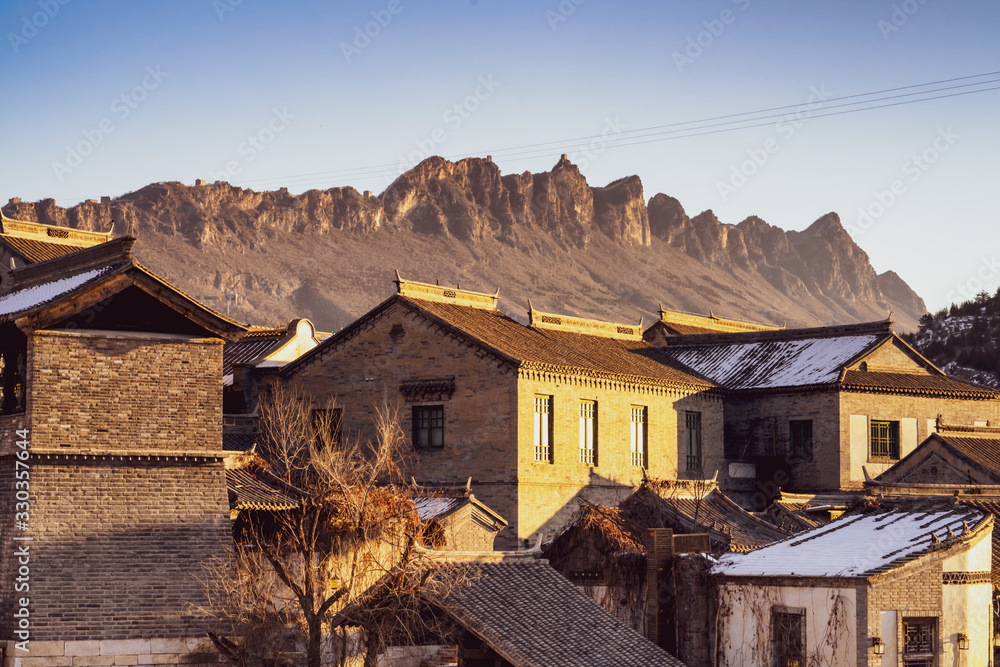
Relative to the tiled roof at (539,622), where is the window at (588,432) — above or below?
above

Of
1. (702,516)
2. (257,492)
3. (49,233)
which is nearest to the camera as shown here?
(257,492)

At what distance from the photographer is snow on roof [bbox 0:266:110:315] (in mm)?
25328

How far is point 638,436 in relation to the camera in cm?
4344

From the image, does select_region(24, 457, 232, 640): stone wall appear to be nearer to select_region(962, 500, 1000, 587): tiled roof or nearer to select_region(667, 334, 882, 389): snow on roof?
select_region(962, 500, 1000, 587): tiled roof

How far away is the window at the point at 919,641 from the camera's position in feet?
89.7

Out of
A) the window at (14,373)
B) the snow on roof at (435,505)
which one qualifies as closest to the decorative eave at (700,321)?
the snow on roof at (435,505)

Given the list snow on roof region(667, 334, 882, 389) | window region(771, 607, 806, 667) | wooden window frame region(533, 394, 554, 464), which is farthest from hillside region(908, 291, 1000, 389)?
window region(771, 607, 806, 667)

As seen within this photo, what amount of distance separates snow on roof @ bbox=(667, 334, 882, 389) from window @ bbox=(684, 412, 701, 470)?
2.97 metres

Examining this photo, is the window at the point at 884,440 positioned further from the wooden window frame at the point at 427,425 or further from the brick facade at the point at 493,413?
the wooden window frame at the point at 427,425

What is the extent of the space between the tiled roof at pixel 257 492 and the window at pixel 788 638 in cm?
1037

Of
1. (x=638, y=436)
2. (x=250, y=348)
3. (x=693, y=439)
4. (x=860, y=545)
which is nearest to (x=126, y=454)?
(x=860, y=545)

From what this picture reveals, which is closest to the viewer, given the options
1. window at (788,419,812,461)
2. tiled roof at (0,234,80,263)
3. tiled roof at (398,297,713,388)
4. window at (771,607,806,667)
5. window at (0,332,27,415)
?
window at (0,332,27,415)

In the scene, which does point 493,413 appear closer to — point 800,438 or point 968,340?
point 800,438

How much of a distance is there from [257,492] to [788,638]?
11412 millimetres
